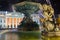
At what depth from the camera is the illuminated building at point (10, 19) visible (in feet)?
6.33

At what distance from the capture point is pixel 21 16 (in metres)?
1.98

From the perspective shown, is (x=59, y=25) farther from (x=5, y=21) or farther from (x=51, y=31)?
(x=5, y=21)

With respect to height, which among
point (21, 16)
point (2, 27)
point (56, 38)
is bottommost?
point (56, 38)

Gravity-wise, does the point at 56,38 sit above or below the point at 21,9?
below

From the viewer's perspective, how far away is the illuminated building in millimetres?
1931

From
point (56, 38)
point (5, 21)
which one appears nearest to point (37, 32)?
point (56, 38)

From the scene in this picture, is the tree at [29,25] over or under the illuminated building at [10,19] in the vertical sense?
under

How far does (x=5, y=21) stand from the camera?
1.94 metres

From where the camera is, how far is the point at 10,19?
1.94 meters

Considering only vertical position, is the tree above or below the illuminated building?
below

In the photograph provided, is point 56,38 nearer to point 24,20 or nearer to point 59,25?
point 59,25

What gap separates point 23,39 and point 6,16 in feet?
1.20

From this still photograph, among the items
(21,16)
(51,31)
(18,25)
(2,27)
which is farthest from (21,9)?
(51,31)

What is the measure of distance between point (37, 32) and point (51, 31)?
0.20 metres
